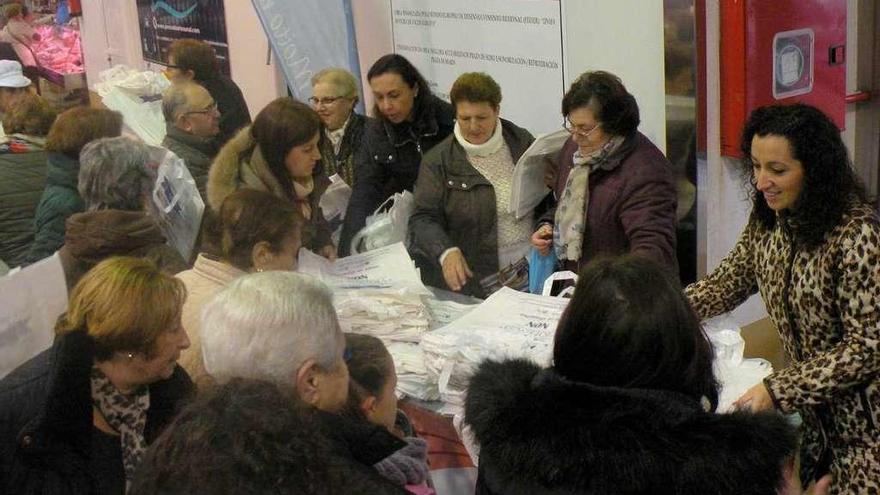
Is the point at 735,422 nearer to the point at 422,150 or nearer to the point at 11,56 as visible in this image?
the point at 422,150

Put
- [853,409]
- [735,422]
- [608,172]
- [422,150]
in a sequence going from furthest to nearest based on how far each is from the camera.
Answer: [422,150]
[608,172]
[853,409]
[735,422]

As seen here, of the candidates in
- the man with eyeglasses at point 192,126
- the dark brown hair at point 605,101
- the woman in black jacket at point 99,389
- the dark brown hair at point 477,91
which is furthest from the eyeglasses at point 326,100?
the woman in black jacket at point 99,389

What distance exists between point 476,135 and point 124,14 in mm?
1630

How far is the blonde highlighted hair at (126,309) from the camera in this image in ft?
6.84

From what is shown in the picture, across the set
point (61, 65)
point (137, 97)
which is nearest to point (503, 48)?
point (137, 97)

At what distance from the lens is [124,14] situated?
4.07 metres

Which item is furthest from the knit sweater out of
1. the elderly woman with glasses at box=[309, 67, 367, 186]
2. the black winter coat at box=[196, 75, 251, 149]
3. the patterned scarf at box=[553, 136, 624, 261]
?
the black winter coat at box=[196, 75, 251, 149]

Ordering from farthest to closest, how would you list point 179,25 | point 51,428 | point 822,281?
point 179,25
point 822,281
point 51,428

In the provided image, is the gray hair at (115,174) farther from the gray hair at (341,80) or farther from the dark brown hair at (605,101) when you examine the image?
the dark brown hair at (605,101)

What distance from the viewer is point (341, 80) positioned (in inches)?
155

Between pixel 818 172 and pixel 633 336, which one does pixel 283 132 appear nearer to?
pixel 818 172

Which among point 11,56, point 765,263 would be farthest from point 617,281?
point 11,56

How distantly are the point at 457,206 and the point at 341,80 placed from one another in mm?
819

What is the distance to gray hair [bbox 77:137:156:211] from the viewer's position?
9.69ft
